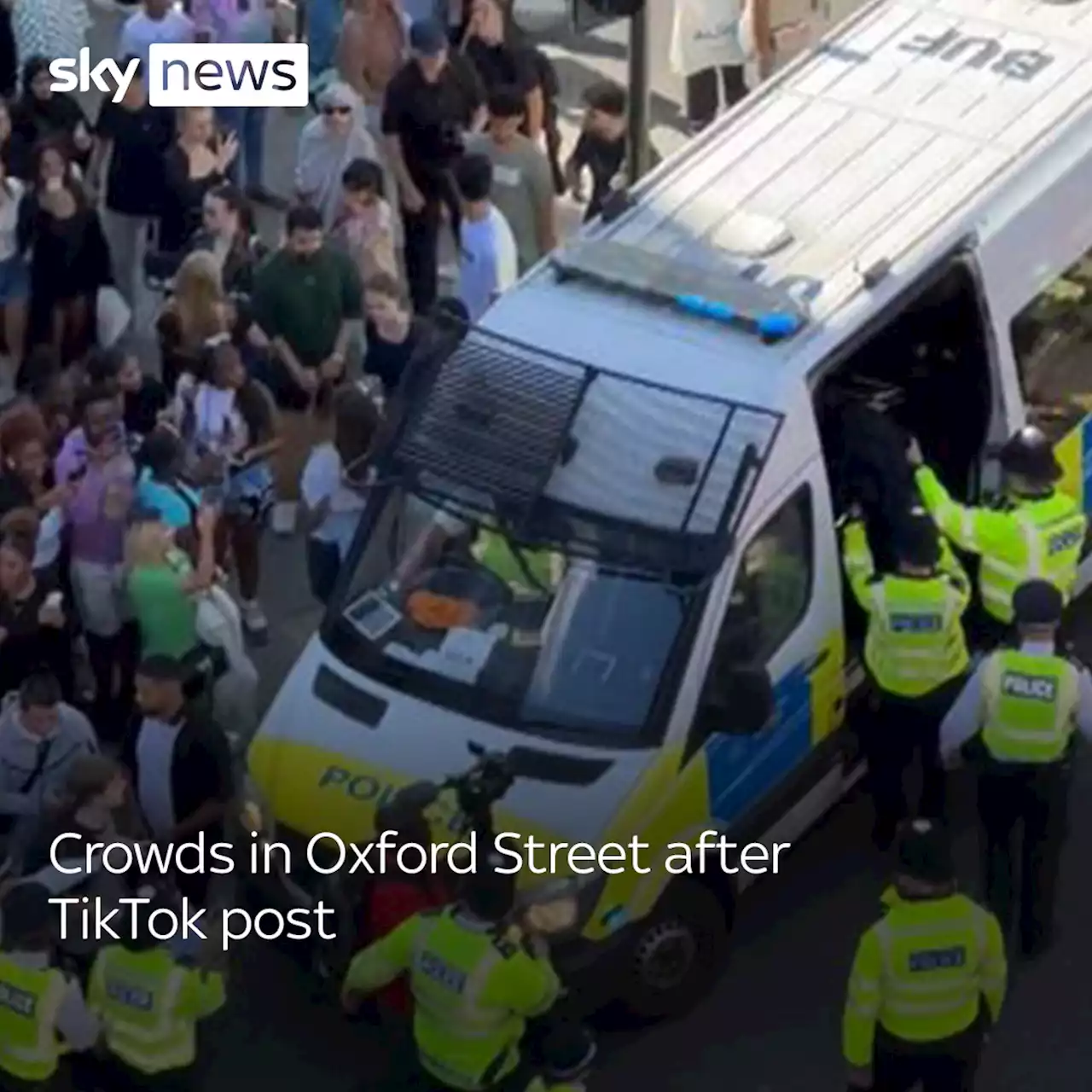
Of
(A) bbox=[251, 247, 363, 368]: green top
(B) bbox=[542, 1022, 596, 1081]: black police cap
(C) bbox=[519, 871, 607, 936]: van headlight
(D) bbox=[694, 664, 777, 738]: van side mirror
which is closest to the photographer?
(B) bbox=[542, 1022, 596, 1081]: black police cap

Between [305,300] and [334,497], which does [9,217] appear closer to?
[305,300]

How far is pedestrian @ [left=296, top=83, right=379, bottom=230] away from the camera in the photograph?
15516mm

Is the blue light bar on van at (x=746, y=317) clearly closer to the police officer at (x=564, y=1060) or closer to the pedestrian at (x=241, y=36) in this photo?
the police officer at (x=564, y=1060)

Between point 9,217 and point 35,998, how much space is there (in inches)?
222

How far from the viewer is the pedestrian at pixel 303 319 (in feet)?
46.2

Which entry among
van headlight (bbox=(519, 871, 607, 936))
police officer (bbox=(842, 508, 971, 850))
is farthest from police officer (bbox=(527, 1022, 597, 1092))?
police officer (bbox=(842, 508, 971, 850))

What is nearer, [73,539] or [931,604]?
[931,604]

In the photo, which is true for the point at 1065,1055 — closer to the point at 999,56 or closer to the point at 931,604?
the point at 931,604

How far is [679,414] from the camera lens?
38.3ft

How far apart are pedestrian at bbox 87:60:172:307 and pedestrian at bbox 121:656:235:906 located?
446cm

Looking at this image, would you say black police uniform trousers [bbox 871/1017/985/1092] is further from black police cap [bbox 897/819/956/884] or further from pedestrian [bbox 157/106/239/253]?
pedestrian [bbox 157/106/239/253]

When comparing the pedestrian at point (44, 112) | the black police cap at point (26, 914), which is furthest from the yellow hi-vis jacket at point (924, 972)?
the pedestrian at point (44, 112)

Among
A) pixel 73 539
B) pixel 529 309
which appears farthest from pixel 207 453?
pixel 529 309

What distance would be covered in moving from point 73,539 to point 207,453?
0.90 meters
